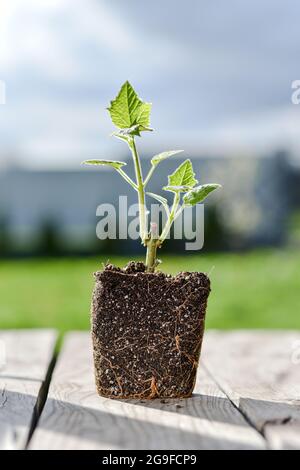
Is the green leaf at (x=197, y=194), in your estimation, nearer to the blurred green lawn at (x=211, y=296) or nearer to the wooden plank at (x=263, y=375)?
the wooden plank at (x=263, y=375)

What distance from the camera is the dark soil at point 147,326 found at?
141 centimetres

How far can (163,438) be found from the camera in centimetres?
113

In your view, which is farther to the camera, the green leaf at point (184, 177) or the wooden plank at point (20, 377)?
the green leaf at point (184, 177)

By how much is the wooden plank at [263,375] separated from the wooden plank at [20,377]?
420mm


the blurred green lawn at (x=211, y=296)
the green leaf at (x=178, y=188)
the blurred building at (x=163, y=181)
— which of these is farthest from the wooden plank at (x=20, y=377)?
the blurred building at (x=163, y=181)

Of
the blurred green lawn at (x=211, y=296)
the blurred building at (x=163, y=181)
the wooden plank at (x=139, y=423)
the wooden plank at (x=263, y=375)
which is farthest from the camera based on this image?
the blurred building at (x=163, y=181)

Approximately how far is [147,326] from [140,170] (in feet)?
1.08

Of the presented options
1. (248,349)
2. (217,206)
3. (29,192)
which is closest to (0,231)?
(29,192)

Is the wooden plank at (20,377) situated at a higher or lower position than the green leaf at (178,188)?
lower

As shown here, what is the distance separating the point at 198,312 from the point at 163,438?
13.6 inches

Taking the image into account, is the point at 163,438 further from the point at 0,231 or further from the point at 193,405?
the point at 0,231

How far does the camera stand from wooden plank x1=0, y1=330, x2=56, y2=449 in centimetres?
119

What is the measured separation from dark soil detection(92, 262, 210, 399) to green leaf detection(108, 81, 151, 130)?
0.32m

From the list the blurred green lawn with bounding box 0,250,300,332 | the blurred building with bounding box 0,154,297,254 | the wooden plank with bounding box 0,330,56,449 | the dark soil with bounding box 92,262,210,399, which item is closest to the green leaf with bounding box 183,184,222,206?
the dark soil with bounding box 92,262,210,399
